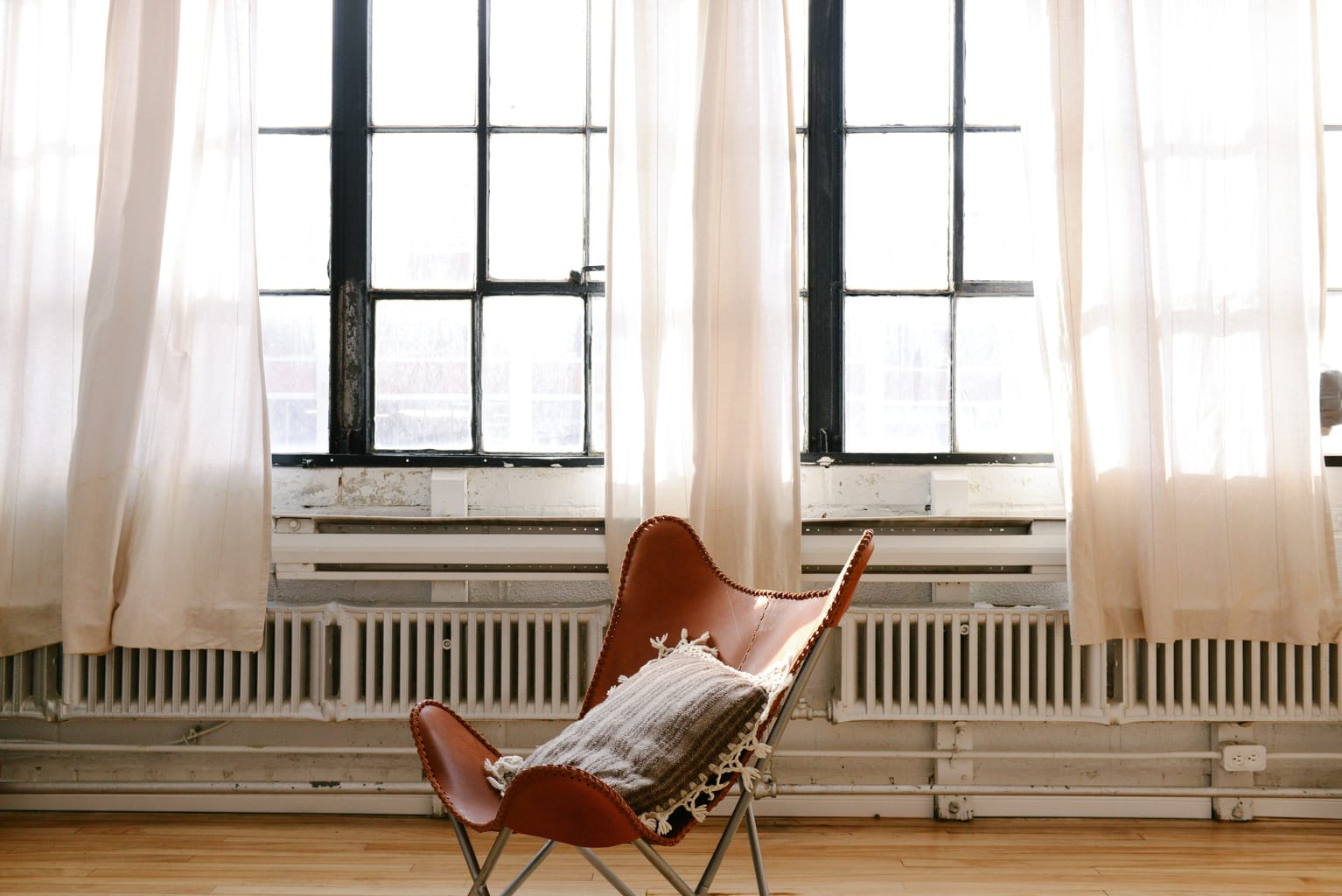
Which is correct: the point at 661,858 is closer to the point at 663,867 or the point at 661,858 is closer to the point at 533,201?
the point at 663,867

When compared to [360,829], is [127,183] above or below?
above

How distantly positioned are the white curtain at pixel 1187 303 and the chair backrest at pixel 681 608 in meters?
0.96

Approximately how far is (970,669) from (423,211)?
6.42 ft

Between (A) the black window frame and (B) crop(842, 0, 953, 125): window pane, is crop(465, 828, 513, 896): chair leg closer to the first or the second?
(A) the black window frame

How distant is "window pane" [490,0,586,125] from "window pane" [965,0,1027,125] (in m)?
1.10

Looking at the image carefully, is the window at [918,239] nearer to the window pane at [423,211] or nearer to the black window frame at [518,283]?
the black window frame at [518,283]

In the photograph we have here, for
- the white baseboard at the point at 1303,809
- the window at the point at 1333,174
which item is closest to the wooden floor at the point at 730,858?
the white baseboard at the point at 1303,809

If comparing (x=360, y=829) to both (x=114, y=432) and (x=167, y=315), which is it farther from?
(x=167, y=315)

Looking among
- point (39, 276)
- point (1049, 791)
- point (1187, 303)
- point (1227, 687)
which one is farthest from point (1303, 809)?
point (39, 276)

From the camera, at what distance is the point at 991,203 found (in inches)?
112

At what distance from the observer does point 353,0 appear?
9.30ft

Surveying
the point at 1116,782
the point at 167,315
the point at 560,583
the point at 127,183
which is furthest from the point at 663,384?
the point at 1116,782

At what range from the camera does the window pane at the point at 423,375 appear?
9.36 ft

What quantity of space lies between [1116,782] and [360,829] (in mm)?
2028
